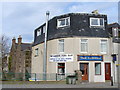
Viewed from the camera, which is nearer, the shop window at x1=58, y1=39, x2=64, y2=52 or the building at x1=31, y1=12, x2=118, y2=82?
the building at x1=31, y1=12, x2=118, y2=82

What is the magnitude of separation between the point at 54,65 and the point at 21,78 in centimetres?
516

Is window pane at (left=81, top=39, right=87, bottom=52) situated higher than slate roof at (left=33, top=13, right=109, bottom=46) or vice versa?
slate roof at (left=33, top=13, right=109, bottom=46)

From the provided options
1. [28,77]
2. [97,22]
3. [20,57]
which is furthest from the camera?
[20,57]

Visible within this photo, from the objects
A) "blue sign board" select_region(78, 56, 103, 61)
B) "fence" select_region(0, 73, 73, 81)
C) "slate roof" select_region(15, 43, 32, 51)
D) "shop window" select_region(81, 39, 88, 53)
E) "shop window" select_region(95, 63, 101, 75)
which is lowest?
"fence" select_region(0, 73, 73, 81)

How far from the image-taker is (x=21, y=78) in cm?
3003

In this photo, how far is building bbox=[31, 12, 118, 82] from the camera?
105 feet

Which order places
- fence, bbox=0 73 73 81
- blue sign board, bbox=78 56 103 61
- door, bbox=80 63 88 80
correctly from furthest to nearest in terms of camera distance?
door, bbox=80 63 88 80
blue sign board, bbox=78 56 103 61
fence, bbox=0 73 73 81

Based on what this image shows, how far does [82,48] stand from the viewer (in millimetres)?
32531

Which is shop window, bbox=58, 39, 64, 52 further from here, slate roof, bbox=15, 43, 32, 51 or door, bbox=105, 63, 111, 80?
slate roof, bbox=15, 43, 32, 51

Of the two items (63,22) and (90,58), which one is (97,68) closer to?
(90,58)

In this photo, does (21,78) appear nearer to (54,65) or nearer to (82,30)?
(54,65)

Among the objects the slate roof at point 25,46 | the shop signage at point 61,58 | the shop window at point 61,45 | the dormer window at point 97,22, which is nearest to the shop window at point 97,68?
the shop signage at point 61,58

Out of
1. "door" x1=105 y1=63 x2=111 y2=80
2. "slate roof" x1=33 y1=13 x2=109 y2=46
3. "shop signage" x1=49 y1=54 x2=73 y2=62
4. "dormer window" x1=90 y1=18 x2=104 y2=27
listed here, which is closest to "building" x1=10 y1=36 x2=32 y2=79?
"slate roof" x1=33 y1=13 x2=109 y2=46

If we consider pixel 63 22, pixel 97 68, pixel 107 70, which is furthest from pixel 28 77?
pixel 107 70
